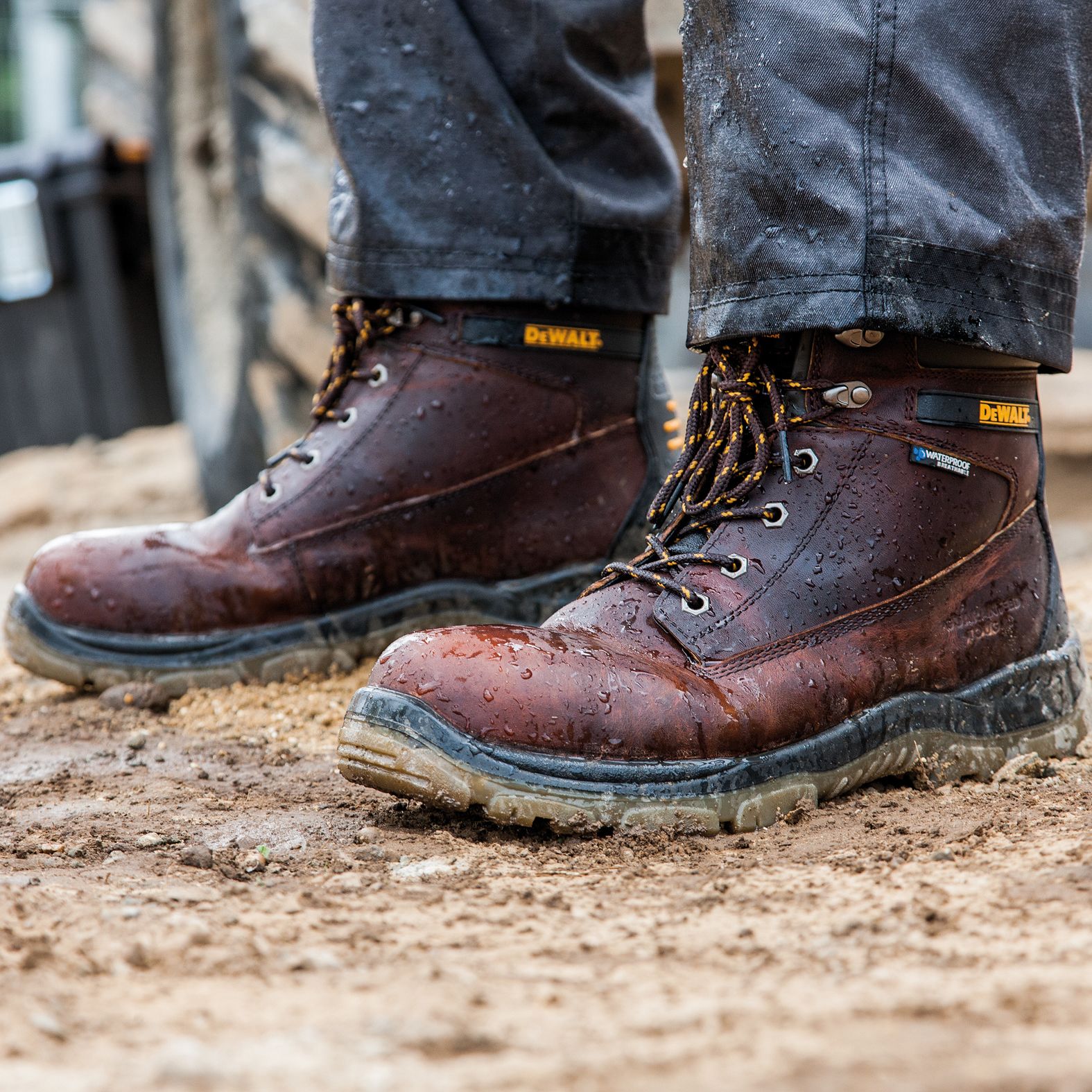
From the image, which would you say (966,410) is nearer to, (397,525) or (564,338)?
(564,338)

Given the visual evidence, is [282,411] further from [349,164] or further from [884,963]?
[884,963]

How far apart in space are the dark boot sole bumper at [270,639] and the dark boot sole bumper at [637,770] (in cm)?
54

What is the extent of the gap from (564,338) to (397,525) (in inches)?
12.5

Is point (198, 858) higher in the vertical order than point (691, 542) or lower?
lower

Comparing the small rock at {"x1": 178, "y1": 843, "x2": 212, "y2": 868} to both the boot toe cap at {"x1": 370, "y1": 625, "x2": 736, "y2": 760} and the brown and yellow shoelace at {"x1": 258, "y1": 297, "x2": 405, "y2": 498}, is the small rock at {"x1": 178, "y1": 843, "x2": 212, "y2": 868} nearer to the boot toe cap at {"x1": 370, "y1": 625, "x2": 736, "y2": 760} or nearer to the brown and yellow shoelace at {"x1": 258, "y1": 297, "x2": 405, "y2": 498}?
the boot toe cap at {"x1": 370, "y1": 625, "x2": 736, "y2": 760}

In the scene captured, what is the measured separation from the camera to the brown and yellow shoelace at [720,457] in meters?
1.18

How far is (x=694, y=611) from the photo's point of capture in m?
1.15

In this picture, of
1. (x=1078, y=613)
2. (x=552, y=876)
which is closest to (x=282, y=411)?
(x=1078, y=613)

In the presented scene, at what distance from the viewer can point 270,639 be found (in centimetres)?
160

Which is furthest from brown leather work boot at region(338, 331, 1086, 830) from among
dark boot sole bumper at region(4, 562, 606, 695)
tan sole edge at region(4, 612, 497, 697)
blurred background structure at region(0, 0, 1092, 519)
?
blurred background structure at region(0, 0, 1092, 519)

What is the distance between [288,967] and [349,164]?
1.08 meters

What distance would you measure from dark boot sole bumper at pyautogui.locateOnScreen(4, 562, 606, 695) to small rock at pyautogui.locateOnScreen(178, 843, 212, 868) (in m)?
0.61

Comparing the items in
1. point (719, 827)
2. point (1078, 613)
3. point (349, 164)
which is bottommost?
point (1078, 613)

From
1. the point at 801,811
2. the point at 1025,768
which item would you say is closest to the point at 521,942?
the point at 801,811
